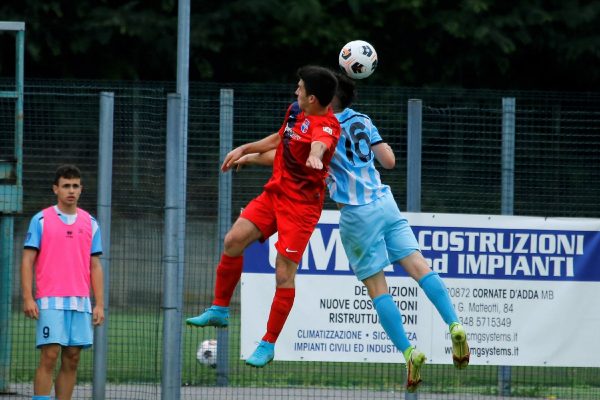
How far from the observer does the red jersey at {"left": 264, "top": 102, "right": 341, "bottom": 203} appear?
868 cm

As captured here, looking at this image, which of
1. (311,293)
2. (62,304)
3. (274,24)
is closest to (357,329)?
(311,293)

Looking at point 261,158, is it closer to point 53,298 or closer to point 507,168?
point 53,298

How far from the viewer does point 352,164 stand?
9.16m

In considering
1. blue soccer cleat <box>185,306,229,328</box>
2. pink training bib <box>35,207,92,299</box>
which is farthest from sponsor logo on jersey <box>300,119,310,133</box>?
pink training bib <box>35,207,92,299</box>

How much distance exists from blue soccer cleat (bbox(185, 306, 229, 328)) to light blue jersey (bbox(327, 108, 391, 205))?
1.10 m

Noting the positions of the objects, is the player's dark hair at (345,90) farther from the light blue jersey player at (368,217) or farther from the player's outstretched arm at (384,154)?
the player's outstretched arm at (384,154)

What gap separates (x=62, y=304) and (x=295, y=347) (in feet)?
7.28

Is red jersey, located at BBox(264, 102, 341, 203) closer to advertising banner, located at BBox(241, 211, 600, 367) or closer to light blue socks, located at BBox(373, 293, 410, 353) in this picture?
light blue socks, located at BBox(373, 293, 410, 353)

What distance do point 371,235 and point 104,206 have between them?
2.72 meters

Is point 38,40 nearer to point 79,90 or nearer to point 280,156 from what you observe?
point 79,90

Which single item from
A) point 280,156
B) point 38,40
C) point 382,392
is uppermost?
point 38,40

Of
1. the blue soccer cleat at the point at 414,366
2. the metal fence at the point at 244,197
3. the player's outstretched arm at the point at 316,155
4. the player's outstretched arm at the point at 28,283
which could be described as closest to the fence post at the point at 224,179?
the metal fence at the point at 244,197

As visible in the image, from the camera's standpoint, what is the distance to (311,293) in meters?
11.3

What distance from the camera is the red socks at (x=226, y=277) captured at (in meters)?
8.99
